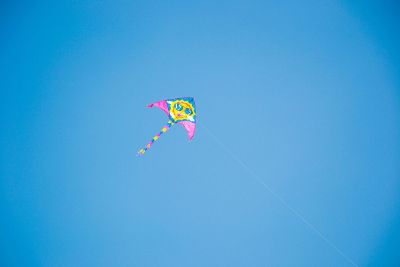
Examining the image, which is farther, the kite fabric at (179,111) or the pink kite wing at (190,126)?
the pink kite wing at (190,126)

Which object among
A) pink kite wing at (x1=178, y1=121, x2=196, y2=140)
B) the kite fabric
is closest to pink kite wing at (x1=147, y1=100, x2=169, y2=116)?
the kite fabric

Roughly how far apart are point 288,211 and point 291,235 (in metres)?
0.65

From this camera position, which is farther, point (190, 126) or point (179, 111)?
point (190, 126)

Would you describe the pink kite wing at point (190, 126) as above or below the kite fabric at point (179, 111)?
below

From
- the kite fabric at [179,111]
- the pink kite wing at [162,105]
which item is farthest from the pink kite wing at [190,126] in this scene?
the pink kite wing at [162,105]

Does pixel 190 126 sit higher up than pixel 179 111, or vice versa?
pixel 179 111

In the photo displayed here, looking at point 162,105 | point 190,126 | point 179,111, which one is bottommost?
point 190,126

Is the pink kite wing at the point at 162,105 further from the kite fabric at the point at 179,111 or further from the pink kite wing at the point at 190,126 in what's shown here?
the pink kite wing at the point at 190,126

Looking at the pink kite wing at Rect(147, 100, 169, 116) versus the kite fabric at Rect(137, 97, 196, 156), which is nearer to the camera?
the kite fabric at Rect(137, 97, 196, 156)

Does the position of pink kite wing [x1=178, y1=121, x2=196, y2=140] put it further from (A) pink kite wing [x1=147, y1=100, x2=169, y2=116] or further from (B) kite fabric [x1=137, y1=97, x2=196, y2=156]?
(A) pink kite wing [x1=147, y1=100, x2=169, y2=116]

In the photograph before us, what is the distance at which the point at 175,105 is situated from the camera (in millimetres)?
5344

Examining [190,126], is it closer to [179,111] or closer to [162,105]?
[179,111]

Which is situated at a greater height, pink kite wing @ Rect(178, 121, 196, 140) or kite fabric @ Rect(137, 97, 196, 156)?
kite fabric @ Rect(137, 97, 196, 156)

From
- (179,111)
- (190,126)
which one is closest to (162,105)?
(179,111)
